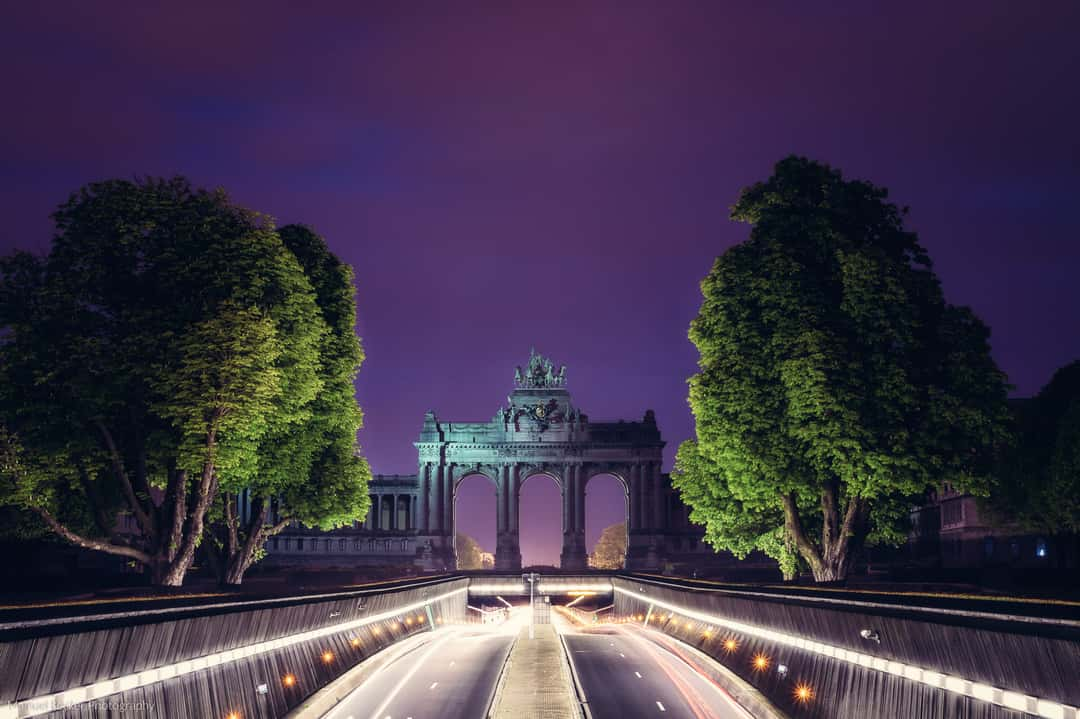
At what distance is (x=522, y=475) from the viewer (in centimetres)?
17988

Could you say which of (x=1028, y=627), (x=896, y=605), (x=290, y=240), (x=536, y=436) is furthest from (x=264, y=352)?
(x=536, y=436)

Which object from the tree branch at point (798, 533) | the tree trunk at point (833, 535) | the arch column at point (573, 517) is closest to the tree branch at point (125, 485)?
the tree branch at point (798, 533)

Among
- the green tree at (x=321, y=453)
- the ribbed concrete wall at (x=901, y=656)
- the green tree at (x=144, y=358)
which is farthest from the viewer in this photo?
the green tree at (x=321, y=453)

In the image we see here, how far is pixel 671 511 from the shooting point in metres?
179

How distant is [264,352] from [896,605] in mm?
31463

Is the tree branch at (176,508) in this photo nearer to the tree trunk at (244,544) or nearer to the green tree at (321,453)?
the green tree at (321,453)

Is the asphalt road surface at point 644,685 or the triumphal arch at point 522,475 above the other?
the triumphal arch at point 522,475

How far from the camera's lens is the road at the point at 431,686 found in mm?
26766

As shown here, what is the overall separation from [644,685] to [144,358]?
2531cm

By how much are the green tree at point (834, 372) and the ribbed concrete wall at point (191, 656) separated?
21445mm

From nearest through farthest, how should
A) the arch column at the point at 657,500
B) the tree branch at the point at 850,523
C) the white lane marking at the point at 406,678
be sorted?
the white lane marking at the point at 406,678 < the tree branch at the point at 850,523 < the arch column at the point at 657,500

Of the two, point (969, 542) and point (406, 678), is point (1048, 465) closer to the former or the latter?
point (969, 542)

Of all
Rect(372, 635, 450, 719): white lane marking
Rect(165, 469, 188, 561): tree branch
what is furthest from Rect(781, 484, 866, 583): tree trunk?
Rect(165, 469, 188, 561): tree branch

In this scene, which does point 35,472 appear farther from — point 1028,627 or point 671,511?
point 671,511
